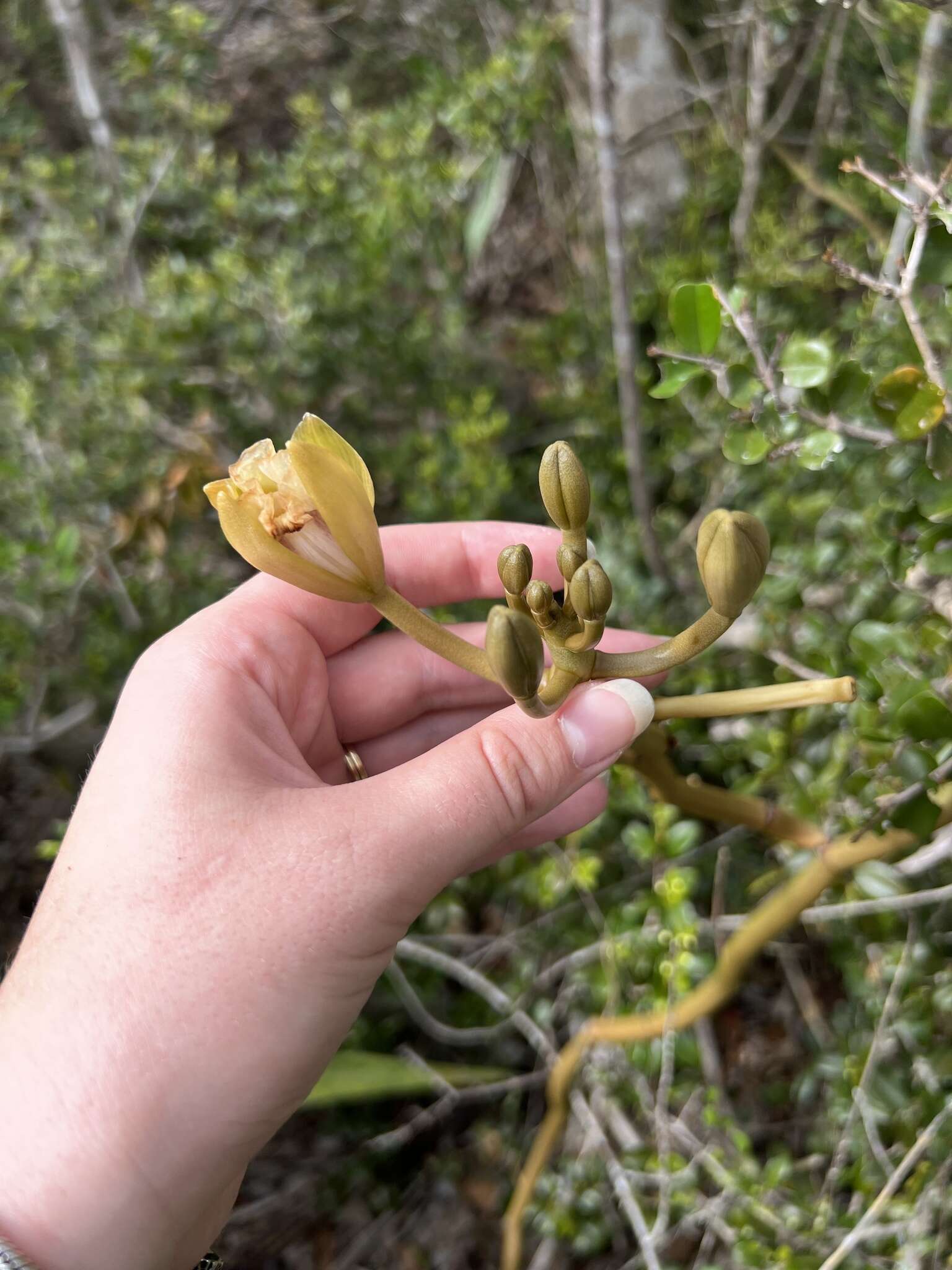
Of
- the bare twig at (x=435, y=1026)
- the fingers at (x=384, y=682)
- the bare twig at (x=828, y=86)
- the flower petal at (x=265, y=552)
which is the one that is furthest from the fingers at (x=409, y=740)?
the bare twig at (x=828, y=86)

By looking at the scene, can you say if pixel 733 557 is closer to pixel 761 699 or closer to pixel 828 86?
pixel 761 699

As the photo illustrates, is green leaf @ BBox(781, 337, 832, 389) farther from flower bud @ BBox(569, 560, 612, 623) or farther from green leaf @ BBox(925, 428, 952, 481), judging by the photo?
flower bud @ BBox(569, 560, 612, 623)

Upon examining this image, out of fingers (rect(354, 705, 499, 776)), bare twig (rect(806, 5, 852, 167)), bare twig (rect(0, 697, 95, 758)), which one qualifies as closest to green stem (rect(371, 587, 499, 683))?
fingers (rect(354, 705, 499, 776))

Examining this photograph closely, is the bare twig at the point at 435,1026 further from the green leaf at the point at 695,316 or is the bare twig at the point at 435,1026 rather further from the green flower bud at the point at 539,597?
the green leaf at the point at 695,316

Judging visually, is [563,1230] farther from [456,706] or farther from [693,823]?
[456,706]

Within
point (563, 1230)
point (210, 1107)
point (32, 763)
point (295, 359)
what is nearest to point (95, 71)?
point (295, 359)
